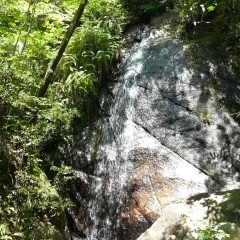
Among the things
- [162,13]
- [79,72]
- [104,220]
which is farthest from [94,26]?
[104,220]

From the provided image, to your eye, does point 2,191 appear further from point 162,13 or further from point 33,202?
point 162,13

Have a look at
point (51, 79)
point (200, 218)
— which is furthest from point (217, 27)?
point (200, 218)

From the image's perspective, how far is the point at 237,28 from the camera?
8.27 m

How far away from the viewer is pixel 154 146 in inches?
271

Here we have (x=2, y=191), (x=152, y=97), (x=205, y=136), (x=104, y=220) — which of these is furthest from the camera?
(x=152, y=97)

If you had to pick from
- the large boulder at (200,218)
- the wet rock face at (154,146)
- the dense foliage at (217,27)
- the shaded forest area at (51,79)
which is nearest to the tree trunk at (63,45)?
the shaded forest area at (51,79)

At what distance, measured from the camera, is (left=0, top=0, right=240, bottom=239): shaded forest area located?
5.48m

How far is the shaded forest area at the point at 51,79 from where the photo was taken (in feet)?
18.0

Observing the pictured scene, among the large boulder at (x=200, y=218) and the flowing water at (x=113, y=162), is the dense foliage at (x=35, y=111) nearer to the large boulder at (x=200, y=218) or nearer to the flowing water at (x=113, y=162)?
the flowing water at (x=113, y=162)

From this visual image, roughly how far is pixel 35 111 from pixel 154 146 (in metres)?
2.60

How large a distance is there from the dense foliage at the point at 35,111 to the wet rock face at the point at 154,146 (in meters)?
0.71

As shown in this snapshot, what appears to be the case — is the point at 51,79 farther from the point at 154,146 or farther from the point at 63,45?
the point at 154,146

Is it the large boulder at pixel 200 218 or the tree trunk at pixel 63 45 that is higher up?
the tree trunk at pixel 63 45

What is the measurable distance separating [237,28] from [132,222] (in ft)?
18.5
